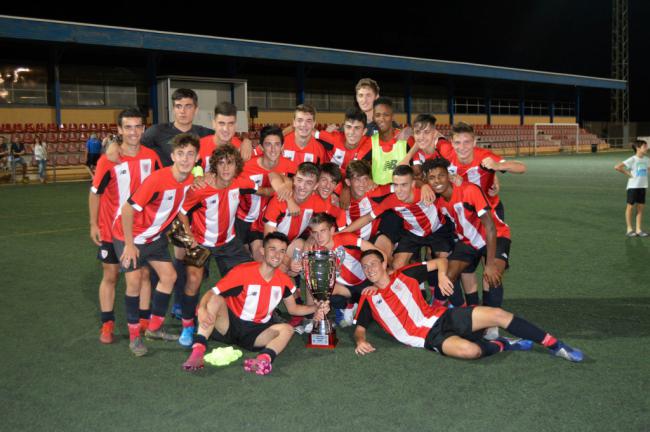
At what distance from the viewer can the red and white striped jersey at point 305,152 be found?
6172 mm

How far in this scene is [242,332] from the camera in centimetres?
470

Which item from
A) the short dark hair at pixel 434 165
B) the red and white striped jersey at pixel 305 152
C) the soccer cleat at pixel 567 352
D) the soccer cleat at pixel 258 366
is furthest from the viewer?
the red and white striped jersey at pixel 305 152

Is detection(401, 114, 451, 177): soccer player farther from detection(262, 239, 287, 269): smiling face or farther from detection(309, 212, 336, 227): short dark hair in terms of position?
detection(262, 239, 287, 269): smiling face

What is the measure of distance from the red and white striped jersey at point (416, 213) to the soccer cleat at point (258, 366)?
2.02 m

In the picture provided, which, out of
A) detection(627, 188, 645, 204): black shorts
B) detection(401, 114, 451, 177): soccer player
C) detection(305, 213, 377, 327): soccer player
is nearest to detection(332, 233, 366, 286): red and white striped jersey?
detection(305, 213, 377, 327): soccer player

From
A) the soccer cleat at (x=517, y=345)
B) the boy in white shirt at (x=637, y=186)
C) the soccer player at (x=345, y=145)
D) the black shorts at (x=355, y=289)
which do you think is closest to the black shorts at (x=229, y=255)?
the black shorts at (x=355, y=289)

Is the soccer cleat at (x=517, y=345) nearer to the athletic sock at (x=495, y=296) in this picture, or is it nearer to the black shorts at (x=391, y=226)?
the athletic sock at (x=495, y=296)

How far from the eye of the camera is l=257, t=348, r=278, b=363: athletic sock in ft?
14.0

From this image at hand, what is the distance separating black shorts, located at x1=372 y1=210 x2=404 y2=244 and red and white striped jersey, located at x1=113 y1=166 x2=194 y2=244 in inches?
74.2

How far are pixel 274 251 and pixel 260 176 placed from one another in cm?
117

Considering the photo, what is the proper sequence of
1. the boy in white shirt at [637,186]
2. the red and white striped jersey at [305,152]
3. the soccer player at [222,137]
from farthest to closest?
the boy in white shirt at [637,186] < the red and white striped jersey at [305,152] < the soccer player at [222,137]

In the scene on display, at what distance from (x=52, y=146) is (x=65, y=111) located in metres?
3.44

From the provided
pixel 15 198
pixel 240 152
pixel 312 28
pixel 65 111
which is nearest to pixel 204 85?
pixel 65 111

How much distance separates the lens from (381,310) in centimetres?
474
